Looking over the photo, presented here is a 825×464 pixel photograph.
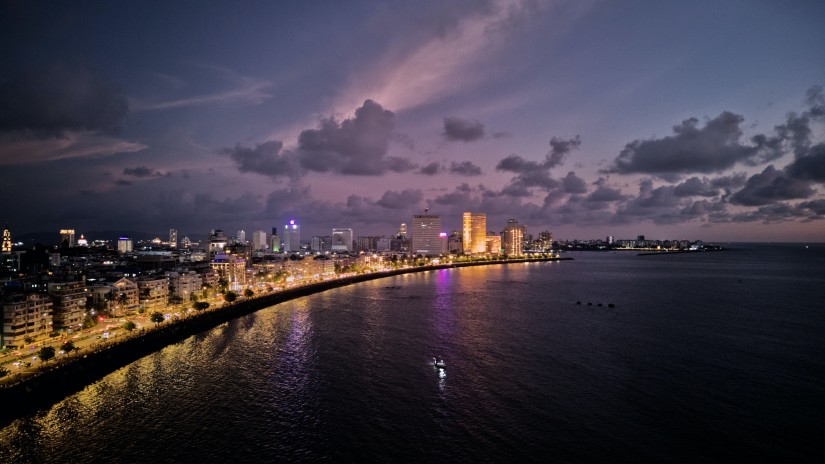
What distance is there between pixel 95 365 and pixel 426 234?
170 metres

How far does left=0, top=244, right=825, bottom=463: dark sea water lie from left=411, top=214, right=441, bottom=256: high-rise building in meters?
150

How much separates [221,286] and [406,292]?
29.0 m

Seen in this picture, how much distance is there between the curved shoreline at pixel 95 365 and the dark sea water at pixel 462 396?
1021 mm

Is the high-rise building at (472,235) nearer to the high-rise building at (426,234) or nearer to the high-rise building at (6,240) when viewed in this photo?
the high-rise building at (426,234)

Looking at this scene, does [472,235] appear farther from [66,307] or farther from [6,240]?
[66,307]

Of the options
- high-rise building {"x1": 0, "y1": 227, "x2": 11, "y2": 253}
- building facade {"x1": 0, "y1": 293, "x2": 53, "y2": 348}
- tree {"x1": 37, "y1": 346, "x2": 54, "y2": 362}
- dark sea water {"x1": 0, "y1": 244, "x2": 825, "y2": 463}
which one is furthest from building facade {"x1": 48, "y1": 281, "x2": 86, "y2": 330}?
high-rise building {"x1": 0, "y1": 227, "x2": 11, "y2": 253}

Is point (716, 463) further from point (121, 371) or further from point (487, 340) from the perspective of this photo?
point (121, 371)

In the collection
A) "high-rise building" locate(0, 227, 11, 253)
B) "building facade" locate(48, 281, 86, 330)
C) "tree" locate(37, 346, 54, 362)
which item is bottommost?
"tree" locate(37, 346, 54, 362)

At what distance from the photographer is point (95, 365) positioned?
2919cm

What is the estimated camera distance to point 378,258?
5423 inches

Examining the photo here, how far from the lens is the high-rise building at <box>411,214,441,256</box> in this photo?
19538 centimetres

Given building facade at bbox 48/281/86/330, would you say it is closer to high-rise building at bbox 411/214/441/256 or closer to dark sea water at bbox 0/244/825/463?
dark sea water at bbox 0/244/825/463

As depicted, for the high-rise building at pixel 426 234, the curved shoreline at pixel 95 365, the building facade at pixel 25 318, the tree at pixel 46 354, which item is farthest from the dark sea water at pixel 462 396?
the high-rise building at pixel 426 234

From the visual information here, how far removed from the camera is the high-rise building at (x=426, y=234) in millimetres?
195375
